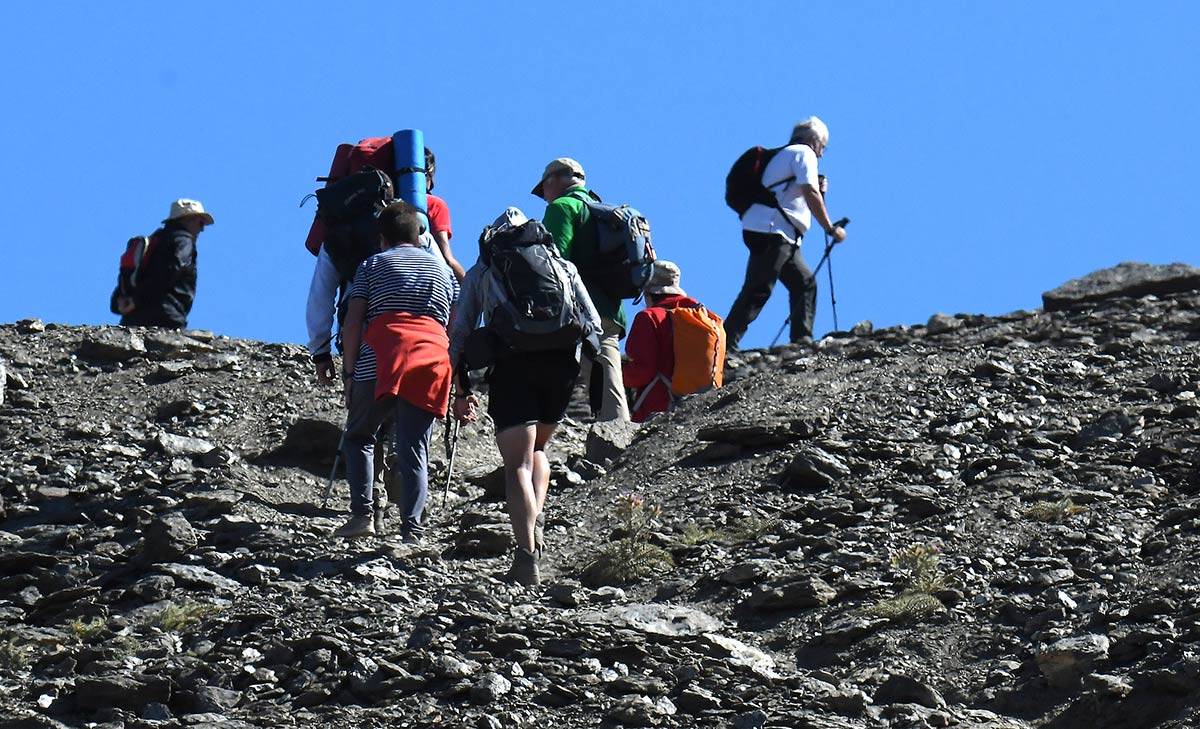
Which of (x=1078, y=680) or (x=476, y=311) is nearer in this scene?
(x=1078, y=680)

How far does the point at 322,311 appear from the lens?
1284cm

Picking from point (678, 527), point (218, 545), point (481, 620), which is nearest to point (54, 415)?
point (218, 545)

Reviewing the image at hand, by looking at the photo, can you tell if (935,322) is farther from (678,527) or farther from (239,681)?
(239,681)

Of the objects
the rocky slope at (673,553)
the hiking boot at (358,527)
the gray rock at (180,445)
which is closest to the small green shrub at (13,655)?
the rocky slope at (673,553)

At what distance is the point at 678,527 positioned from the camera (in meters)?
12.9

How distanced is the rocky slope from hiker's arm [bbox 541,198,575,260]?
1.63m

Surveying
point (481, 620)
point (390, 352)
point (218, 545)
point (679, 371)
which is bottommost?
point (481, 620)

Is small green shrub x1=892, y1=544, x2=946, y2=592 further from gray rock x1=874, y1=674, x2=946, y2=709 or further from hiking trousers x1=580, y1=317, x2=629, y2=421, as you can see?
hiking trousers x1=580, y1=317, x2=629, y2=421

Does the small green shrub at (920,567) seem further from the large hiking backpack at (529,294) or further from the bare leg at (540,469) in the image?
the large hiking backpack at (529,294)

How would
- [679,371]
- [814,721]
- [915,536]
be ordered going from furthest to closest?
[679,371] → [915,536] → [814,721]

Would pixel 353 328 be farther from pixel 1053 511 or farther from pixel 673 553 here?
pixel 1053 511

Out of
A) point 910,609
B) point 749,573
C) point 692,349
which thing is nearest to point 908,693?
point 910,609

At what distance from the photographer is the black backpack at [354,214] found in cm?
1270

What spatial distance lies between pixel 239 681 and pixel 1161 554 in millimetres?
4757
